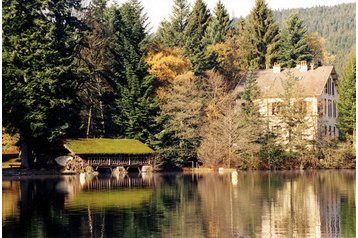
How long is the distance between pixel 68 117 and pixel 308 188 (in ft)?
78.4

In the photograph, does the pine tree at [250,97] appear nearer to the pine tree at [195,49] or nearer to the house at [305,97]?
the house at [305,97]

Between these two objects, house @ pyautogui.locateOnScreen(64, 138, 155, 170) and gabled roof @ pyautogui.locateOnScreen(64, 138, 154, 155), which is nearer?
gabled roof @ pyautogui.locateOnScreen(64, 138, 154, 155)

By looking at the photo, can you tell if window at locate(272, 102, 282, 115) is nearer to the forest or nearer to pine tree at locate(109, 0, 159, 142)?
the forest

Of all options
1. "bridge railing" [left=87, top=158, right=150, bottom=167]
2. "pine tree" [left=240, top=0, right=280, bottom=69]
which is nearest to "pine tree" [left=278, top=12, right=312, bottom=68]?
"pine tree" [left=240, top=0, right=280, bottom=69]

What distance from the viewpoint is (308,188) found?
4162cm

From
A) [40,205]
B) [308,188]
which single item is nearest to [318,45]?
[308,188]

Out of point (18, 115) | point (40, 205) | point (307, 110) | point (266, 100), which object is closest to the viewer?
point (40, 205)

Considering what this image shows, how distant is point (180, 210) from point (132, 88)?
121 feet

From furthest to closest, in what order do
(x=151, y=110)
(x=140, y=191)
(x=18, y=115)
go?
1. (x=151, y=110)
2. (x=18, y=115)
3. (x=140, y=191)

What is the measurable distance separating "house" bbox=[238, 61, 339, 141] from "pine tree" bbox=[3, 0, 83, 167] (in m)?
20.1

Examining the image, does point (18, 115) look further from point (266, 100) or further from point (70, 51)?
point (266, 100)

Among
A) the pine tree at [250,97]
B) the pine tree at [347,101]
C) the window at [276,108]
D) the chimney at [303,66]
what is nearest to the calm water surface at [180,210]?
the pine tree at [250,97]

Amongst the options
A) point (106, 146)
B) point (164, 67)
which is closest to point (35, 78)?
point (106, 146)

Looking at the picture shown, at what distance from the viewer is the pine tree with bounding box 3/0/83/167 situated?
5491cm
